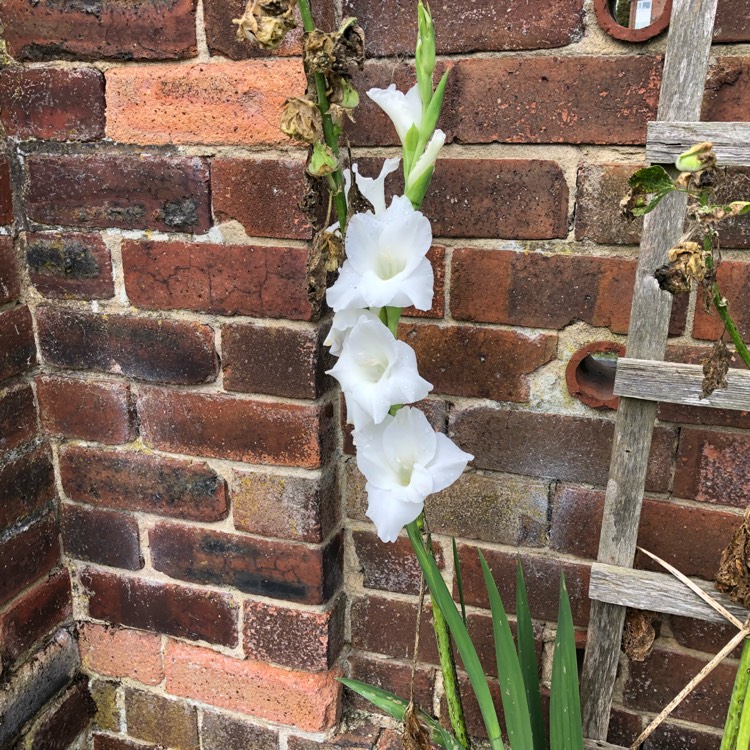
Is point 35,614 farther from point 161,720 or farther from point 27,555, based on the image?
point 161,720

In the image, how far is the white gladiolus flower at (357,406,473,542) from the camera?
0.71 metres

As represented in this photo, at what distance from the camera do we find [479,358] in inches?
37.8

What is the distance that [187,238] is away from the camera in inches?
38.3

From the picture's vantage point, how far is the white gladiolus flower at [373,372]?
2.27 feet

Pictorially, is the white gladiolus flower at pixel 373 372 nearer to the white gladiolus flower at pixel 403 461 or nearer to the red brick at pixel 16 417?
the white gladiolus flower at pixel 403 461

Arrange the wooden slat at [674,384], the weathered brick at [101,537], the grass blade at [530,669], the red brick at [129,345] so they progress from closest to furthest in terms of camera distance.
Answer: the wooden slat at [674,384], the grass blade at [530,669], the red brick at [129,345], the weathered brick at [101,537]

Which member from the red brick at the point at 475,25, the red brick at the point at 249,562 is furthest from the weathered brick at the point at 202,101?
the red brick at the point at 249,562

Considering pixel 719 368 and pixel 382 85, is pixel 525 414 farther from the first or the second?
pixel 382 85

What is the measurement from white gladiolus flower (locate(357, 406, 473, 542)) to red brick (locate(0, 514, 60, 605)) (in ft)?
2.13

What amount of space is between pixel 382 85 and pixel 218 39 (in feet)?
0.68

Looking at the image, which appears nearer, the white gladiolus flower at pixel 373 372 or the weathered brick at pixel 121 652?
the white gladiolus flower at pixel 373 372

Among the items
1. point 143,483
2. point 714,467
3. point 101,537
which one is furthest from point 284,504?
point 714,467

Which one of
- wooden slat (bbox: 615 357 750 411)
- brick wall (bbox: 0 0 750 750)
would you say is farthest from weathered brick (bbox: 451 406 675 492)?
wooden slat (bbox: 615 357 750 411)

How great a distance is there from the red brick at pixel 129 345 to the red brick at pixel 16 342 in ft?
0.06
